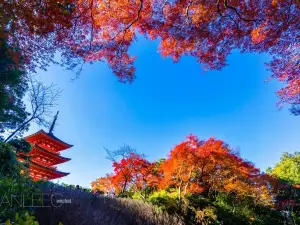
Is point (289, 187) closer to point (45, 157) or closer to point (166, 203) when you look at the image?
point (166, 203)

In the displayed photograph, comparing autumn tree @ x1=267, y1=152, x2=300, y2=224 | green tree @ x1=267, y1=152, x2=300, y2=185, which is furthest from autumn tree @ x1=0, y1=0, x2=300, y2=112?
green tree @ x1=267, y1=152, x2=300, y2=185

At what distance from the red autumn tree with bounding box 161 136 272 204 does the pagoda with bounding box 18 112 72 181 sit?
11509 mm

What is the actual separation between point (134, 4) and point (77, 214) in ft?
18.3

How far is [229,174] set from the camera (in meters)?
11.7

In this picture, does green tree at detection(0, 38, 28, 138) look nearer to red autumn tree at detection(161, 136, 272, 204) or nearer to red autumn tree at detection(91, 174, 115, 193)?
red autumn tree at detection(91, 174, 115, 193)

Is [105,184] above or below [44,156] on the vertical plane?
below

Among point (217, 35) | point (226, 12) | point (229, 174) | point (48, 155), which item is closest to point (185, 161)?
point (229, 174)

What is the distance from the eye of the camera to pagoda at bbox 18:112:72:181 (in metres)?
15.9

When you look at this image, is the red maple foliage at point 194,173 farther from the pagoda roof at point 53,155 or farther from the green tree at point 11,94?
the green tree at point 11,94

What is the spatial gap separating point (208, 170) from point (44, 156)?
1491 cm

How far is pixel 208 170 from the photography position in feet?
36.0

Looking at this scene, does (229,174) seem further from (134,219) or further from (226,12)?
(226,12)

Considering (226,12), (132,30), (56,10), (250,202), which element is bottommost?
(250,202)

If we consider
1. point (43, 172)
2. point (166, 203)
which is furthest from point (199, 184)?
point (43, 172)
